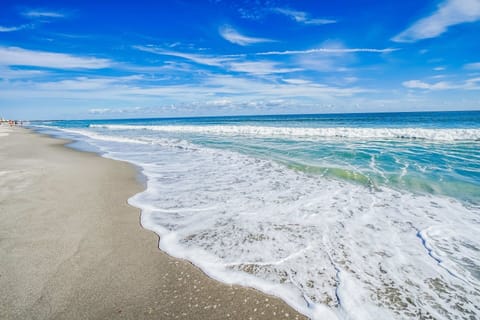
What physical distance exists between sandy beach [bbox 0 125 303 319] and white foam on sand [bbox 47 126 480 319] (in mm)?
242

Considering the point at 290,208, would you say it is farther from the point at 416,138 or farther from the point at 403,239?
the point at 416,138

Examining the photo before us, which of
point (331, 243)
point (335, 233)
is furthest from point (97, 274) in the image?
point (335, 233)

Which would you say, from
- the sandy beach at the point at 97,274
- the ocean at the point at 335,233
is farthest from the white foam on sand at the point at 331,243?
the sandy beach at the point at 97,274

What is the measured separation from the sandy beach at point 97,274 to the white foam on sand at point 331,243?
0.79 ft

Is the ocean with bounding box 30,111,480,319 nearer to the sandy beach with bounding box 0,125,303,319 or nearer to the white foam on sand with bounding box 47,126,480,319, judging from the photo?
the white foam on sand with bounding box 47,126,480,319

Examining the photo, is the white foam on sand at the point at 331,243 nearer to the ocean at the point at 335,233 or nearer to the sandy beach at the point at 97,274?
the ocean at the point at 335,233

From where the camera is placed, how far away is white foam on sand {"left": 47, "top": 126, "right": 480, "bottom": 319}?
253 centimetres

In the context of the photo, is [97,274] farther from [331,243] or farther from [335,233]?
[335,233]

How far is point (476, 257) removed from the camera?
3.25 meters

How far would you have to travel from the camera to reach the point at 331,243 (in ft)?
11.7

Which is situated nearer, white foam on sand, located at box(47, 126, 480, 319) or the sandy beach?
the sandy beach

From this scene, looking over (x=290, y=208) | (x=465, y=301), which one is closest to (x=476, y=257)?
(x=465, y=301)

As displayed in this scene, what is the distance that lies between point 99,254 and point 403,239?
421 centimetres

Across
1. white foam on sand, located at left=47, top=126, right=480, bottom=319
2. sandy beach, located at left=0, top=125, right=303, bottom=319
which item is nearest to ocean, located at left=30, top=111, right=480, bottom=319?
white foam on sand, located at left=47, top=126, right=480, bottom=319
